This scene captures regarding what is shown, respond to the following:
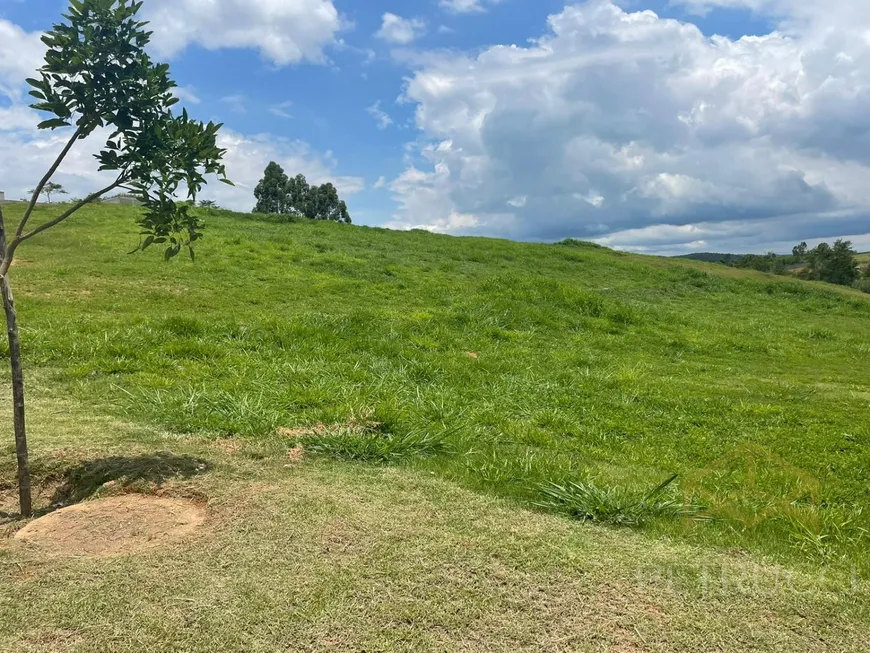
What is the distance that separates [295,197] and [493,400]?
56604mm

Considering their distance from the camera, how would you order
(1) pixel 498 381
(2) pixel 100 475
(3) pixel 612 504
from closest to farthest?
(3) pixel 612 504
(2) pixel 100 475
(1) pixel 498 381

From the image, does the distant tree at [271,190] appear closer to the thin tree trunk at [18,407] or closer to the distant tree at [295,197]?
the distant tree at [295,197]

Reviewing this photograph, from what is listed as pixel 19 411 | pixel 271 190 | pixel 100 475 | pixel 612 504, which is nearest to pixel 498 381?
pixel 612 504

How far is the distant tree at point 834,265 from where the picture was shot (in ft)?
184

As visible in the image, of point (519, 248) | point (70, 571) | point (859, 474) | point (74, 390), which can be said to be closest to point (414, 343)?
point (74, 390)

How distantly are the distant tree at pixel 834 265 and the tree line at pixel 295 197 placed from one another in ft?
147

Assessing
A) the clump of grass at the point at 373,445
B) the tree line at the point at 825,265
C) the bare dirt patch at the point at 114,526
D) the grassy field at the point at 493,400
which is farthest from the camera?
the tree line at the point at 825,265

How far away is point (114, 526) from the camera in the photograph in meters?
3.79

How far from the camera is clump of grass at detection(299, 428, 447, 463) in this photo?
4.98 m

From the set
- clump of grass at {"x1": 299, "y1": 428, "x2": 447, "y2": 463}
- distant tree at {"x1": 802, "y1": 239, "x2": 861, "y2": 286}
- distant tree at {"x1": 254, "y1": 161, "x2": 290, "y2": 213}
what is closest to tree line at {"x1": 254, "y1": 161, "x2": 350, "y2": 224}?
distant tree at {"x1": 254, "y1": 161, "x2": 290, "y2": 213}

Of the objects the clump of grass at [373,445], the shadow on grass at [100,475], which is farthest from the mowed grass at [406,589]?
the clump of grass at [373,445]

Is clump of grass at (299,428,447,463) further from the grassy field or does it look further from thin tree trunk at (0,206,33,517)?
thin tree trunk at (0,206,33,517)

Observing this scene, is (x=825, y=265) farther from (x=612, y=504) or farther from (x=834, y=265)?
(x=612, y=504)

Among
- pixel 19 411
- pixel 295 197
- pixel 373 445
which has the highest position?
pixel 295 197
